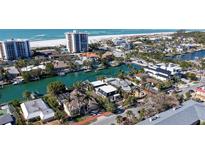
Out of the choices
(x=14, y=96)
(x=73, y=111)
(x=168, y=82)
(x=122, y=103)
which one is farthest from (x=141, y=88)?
(x=14, y=96)

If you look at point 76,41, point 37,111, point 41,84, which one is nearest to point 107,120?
point 37,111

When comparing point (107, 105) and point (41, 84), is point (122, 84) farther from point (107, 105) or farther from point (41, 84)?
point (41, 84)

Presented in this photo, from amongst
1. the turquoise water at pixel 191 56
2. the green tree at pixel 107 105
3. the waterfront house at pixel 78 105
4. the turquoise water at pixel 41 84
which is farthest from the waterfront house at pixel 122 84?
the turquoise water at pixel 191 56

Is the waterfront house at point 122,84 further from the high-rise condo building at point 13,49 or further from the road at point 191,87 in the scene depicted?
the high-rise condo building at point 13,49

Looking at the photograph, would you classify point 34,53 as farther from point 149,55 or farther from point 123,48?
point 149,55

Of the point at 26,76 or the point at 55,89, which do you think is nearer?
the point at 55,89

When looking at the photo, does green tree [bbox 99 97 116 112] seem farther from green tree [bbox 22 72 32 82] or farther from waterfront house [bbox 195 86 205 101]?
green tree [bbox 22 72 32 82]
